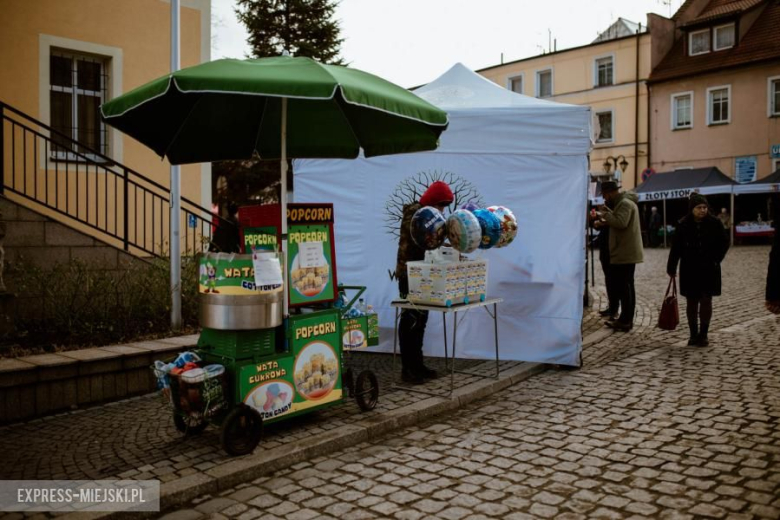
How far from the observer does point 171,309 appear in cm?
717

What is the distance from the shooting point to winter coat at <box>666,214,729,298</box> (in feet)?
26.4

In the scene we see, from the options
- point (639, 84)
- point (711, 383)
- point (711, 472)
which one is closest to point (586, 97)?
point (639, 84)

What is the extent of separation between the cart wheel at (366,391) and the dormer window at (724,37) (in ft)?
114

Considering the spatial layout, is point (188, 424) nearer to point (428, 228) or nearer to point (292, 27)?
point (428, 228)

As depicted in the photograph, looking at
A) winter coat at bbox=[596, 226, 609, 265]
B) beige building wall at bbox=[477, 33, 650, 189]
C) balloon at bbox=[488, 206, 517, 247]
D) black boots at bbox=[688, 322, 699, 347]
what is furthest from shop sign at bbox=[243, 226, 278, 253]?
beige building wall at bbox=[477, 33, 650, 189]

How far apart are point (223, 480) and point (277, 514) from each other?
21.4 inches

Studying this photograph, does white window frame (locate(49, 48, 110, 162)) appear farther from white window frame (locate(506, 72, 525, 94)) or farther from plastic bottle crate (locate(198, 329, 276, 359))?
white window frame (locate(506, 72, 525, 94))

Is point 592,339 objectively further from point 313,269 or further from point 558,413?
point 313,269

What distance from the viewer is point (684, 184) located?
27969 mm

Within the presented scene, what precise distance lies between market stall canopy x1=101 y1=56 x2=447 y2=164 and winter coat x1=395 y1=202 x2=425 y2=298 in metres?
0.59

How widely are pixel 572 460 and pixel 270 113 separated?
391cm

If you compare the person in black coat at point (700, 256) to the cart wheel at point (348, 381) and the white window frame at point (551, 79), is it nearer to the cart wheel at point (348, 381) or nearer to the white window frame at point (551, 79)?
the cart wheel at point (348, 381)

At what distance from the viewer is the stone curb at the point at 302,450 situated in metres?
3.88

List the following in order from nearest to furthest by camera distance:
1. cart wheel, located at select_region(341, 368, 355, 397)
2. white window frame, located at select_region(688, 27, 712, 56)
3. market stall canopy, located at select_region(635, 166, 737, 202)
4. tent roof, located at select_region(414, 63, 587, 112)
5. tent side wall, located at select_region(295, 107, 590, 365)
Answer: cart wheel, located at select_region(341, 368, 355, 397), tent side wall, located at select_region(295, 107, 590, 365), tent roof, located at select_region(414, 63, 587, 112), market stall canopy, located at select_region(635, 166, 737, 202), white window frame, located at select_region(688, 27, 712, 56)
